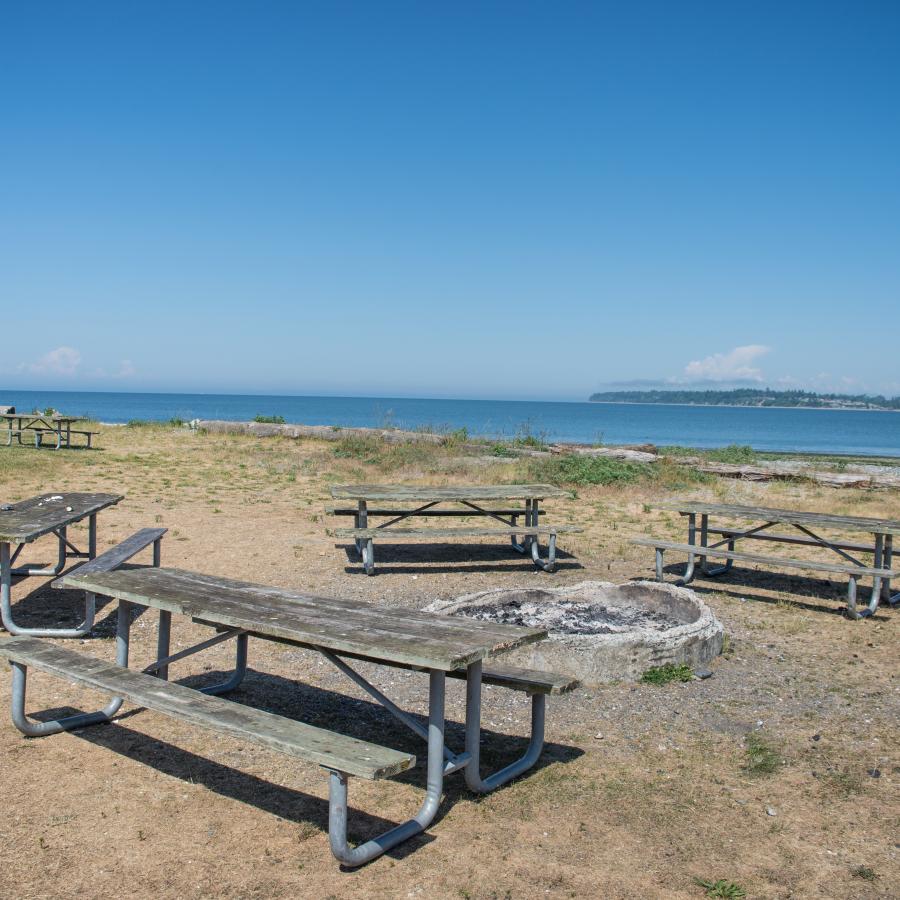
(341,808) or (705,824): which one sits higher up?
(341,808)

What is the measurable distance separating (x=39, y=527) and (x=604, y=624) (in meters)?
4.00

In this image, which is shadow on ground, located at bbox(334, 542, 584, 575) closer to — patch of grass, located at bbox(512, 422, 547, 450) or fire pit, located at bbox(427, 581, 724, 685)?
fire pit, located at bbox(427, 581, 724, 685)

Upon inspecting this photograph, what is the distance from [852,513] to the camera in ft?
38.4

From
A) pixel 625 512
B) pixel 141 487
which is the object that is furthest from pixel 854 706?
pixel 141 487

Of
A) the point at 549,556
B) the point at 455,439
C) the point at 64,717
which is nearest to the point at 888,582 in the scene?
the point at 549,556

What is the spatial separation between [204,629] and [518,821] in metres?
3.38

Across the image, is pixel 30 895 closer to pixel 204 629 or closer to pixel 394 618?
pixel 394 618

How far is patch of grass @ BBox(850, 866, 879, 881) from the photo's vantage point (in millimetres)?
2938

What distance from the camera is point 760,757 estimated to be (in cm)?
400

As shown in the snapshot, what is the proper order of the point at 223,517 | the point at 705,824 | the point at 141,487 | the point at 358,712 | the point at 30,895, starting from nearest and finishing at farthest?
the point at 30,895 < the point at 705,824 < the point at 358,712 < the point at 223,517 < the point at 141,487

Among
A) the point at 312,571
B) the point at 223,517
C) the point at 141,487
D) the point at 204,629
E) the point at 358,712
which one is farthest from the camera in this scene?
the point at 141,487

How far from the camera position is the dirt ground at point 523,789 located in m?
2.89

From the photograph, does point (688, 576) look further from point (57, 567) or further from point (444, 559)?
point (57, 567)

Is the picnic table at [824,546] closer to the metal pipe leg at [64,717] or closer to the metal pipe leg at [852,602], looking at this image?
the metal pipe leg at [852,602]
